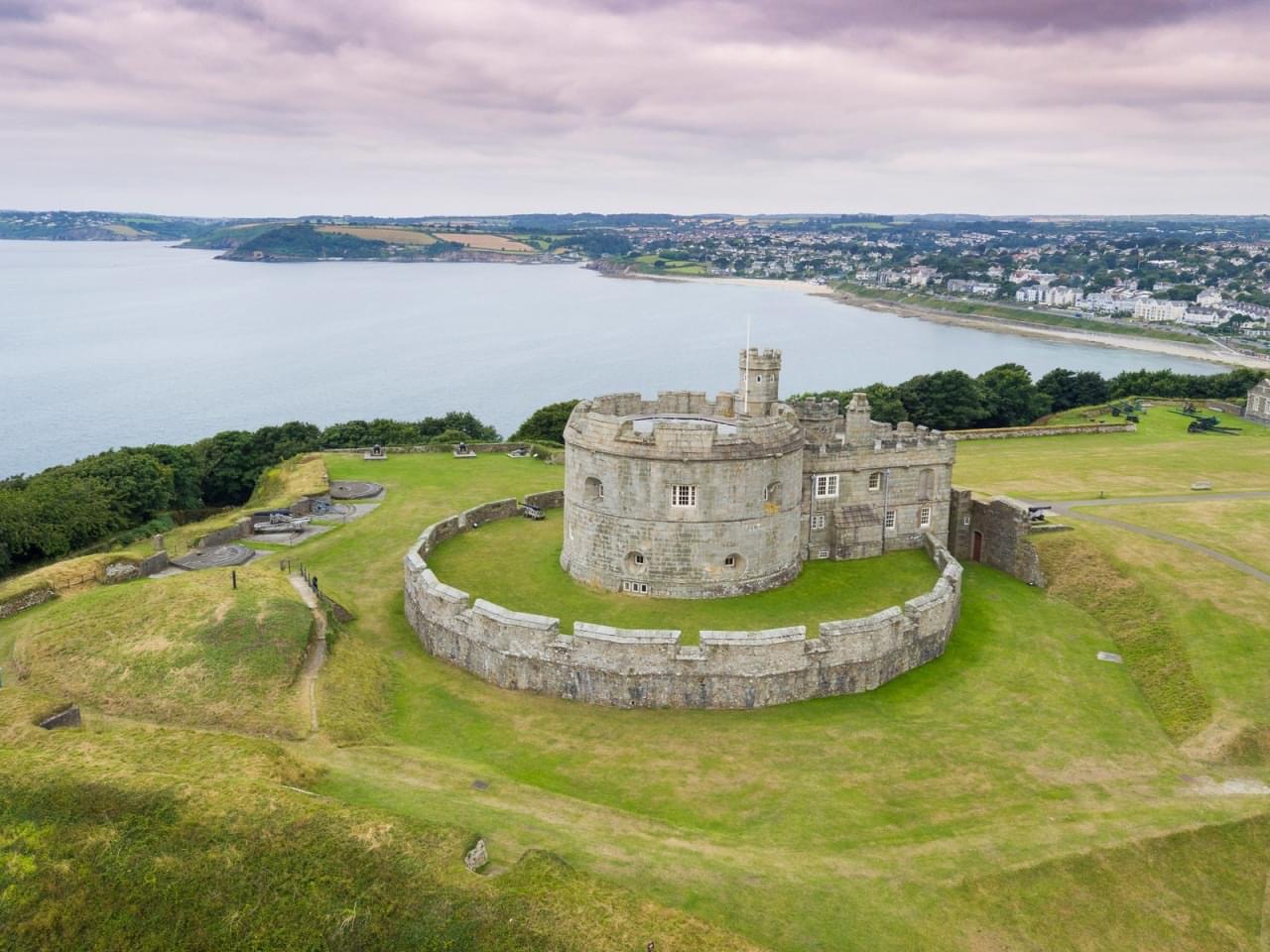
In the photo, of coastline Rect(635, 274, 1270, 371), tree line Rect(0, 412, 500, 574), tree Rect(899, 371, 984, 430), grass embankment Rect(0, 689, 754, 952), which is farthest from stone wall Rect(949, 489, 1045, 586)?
coastline Rect(635, 274, 1270, 371)

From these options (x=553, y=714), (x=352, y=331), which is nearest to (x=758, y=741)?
(x=553, y=714)

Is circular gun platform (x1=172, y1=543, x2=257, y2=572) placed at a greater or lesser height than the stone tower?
lesser

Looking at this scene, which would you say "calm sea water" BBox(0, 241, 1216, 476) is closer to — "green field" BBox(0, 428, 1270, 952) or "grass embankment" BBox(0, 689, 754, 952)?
"green field" BBox(0, 428, 1270, 952)

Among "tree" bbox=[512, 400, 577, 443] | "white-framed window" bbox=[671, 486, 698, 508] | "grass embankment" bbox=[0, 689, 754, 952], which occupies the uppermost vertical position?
"white-framed window" bbox=[671, 486, 698, 508]

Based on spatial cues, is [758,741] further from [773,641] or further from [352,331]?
[352,331]

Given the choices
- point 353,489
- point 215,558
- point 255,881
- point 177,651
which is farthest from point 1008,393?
point 255,881

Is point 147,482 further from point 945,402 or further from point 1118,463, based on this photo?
point 945,402

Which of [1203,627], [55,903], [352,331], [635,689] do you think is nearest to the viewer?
[55,903]
